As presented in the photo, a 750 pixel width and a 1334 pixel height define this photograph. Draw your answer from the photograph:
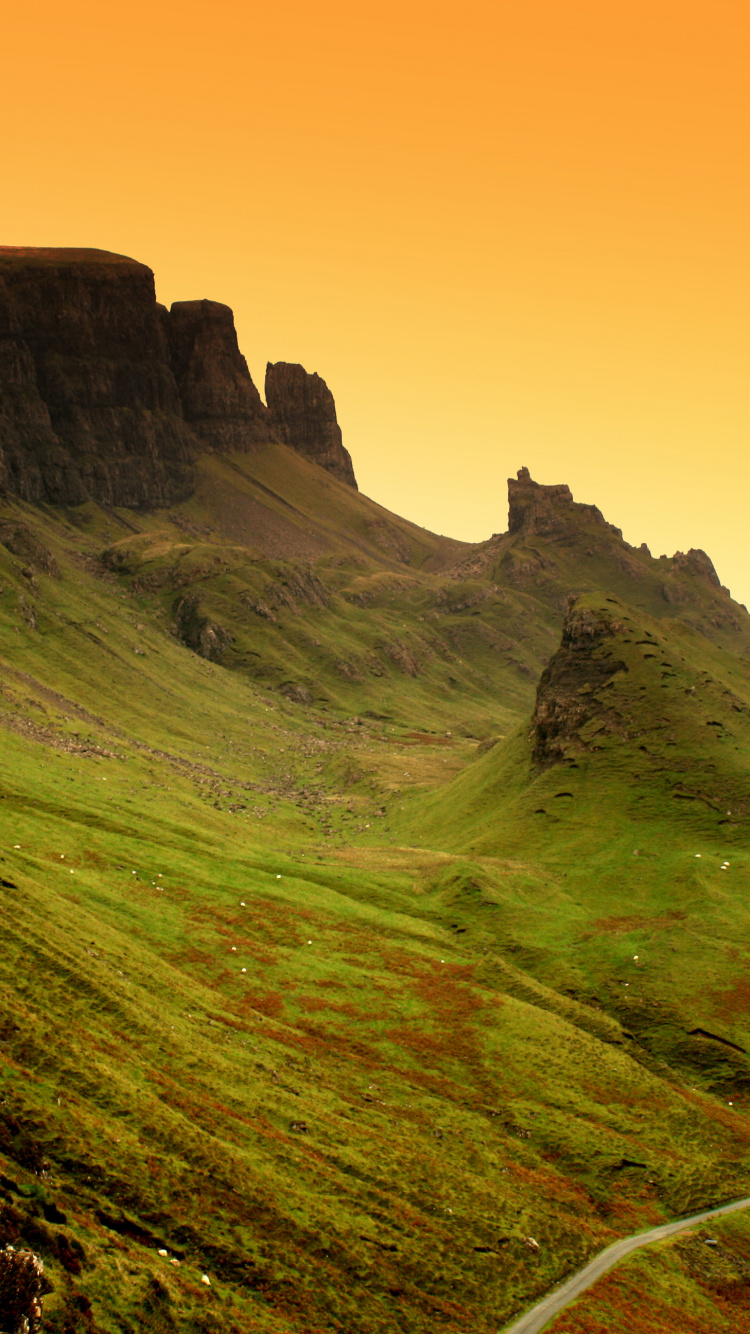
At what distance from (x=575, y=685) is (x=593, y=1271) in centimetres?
12368

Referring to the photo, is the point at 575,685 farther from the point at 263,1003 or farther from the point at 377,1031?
the point at 263,1003

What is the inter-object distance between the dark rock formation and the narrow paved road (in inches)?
3849

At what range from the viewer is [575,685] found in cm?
16925

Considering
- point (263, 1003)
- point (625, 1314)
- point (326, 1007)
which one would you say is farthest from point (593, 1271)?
point (263, 1003)

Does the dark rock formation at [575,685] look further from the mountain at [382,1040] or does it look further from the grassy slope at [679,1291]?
the grassy slope at [679,1291]

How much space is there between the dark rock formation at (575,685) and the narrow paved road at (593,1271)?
97.8m

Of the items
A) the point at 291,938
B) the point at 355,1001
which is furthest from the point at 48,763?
the point at 355,1001

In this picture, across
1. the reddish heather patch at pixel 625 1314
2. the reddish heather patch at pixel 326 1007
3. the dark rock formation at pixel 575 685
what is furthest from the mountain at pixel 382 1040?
the dark rock formation at pixel 575 685

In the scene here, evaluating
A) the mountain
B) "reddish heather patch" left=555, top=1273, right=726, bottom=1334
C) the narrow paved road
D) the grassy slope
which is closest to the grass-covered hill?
the mountain

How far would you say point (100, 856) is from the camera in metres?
97.5

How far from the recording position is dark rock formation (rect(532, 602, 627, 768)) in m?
160

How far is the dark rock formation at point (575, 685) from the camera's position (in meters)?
160

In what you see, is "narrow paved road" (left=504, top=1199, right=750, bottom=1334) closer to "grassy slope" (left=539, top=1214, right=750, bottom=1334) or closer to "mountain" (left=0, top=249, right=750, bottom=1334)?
"grassy slope" (left=539, top=1214, right=750, bottom=1334)

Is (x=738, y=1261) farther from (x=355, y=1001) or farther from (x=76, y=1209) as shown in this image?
(x=76, y=1209)
